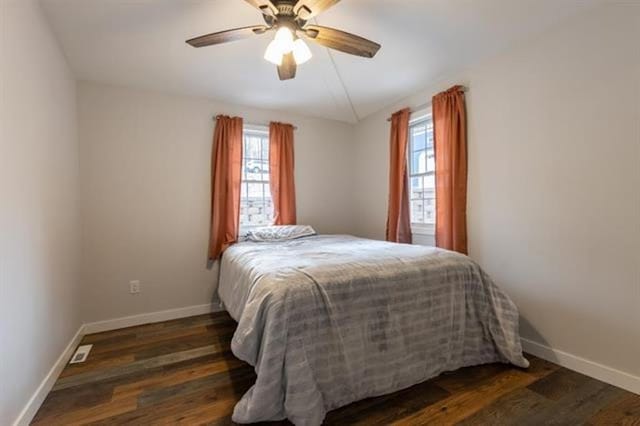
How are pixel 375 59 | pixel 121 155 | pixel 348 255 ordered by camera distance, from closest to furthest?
1. pixel 348 255
2. pixel 375 59
3. pixel 121 155

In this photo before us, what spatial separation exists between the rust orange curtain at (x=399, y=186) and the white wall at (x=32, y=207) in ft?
9.62

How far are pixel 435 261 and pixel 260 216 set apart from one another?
88.6 inches

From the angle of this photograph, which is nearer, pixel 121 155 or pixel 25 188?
pixel 25 188

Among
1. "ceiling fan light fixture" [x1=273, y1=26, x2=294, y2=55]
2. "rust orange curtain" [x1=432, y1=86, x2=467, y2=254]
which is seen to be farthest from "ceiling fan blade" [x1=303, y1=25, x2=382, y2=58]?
"rust orange curtain" [x1=432, y1=86, x2=467, y2=254]

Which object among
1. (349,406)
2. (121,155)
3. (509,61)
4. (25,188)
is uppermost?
(509,61)

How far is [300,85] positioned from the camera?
3.09 m

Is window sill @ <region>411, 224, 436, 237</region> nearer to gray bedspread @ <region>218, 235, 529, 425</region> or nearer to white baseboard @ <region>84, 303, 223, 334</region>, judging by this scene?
gray bedspread @ <region>218, 235, 529, 425</region>

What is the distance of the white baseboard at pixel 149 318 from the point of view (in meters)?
2.79

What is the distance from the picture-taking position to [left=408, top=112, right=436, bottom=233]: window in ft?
10.4

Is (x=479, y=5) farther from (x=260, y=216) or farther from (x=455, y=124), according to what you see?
(x=260, y=216)

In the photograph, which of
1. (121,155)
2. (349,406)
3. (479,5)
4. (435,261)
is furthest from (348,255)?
(121,155)

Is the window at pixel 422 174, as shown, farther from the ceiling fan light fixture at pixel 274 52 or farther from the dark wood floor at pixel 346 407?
the ceiling fan light fixture at pixel 274 52

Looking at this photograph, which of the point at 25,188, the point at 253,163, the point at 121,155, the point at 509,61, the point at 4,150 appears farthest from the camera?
the point at 253,163

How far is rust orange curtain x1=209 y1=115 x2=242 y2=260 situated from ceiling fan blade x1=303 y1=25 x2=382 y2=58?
1725 mm
